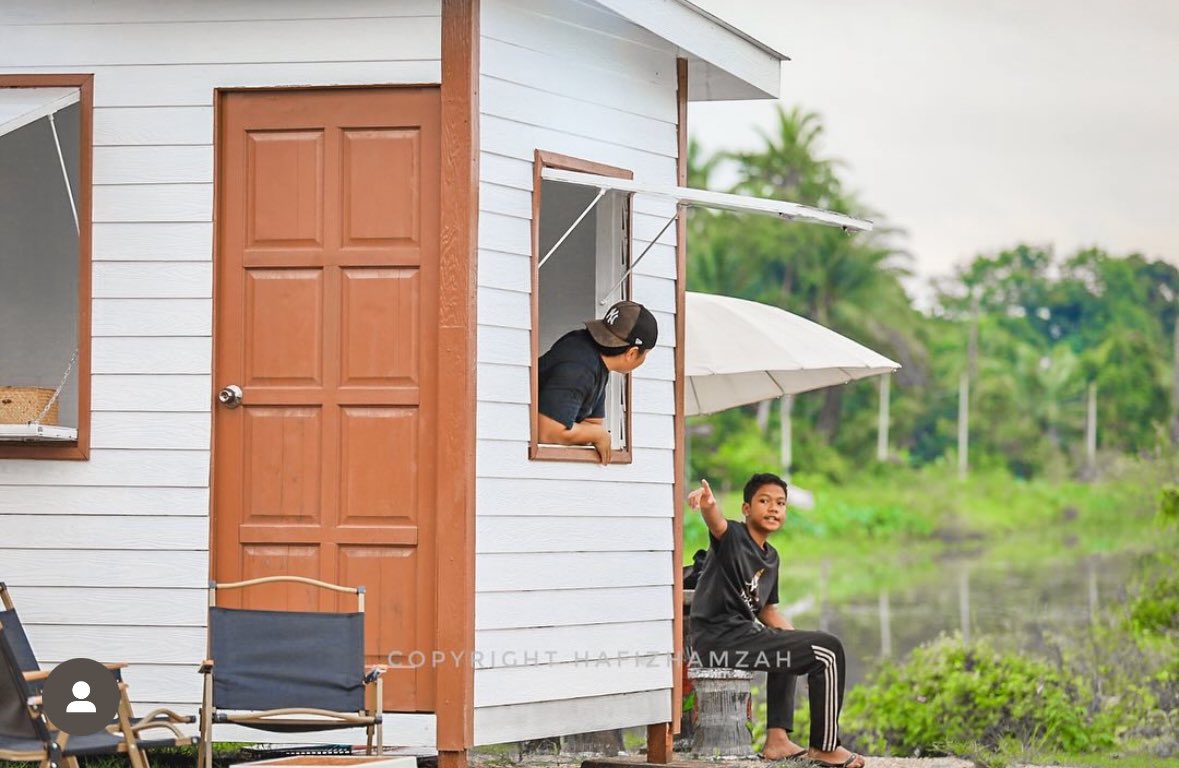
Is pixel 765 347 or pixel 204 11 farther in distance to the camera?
pixel 765 347

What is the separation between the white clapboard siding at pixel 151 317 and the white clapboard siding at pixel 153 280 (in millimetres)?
24

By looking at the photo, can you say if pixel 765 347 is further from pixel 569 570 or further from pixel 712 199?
pixel 569 570

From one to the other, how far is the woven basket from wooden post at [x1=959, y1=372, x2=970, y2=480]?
39617 mm

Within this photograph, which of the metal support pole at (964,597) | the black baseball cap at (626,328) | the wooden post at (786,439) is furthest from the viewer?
the wooden post at (786,439)

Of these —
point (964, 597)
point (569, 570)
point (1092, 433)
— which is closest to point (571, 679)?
point (569, 570)

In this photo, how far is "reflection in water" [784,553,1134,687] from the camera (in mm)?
29312

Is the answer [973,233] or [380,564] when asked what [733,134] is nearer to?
[973,233]

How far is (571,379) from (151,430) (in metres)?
1.70

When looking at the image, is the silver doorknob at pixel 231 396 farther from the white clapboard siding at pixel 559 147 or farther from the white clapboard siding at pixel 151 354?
the white clapboard siding at pixel 559 147

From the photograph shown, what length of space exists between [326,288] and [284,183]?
455mm

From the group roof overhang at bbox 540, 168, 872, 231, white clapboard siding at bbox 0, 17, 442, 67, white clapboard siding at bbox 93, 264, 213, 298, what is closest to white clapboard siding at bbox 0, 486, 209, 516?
white clapboard siding at bbox 93, 264, 213, 298

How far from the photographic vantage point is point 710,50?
776cm

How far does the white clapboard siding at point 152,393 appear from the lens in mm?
6898

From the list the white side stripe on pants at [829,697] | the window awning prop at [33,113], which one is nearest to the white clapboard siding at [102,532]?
the window awning prop at [33,113]
